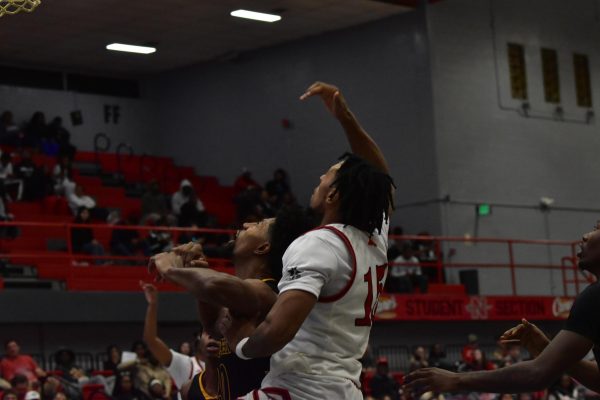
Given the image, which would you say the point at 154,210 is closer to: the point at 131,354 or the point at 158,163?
the point at 158,163

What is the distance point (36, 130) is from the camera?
2838cm

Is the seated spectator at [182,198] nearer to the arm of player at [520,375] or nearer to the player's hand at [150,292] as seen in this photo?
the player's hand at [150,292]

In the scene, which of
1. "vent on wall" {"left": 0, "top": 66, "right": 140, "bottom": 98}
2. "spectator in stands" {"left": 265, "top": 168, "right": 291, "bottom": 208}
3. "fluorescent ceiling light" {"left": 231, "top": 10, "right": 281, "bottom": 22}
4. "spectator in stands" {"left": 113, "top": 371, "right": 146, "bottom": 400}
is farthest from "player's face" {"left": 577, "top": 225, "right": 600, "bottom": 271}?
"vent on wall" {"left": 0, "top": 66, "right": 140, "bottom": 98}

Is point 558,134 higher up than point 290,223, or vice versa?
point 558,134

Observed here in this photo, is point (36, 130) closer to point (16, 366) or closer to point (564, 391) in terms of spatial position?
point (16, 366)

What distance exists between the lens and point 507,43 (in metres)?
28.3

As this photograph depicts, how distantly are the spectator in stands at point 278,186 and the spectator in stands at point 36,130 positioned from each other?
5373 millimetres

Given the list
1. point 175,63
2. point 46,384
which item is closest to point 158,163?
point 175,63

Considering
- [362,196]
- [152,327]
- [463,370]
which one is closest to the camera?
[362,196]

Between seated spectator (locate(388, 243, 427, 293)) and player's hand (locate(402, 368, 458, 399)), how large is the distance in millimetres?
17678

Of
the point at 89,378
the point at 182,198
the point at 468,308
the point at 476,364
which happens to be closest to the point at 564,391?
the point at 476,364

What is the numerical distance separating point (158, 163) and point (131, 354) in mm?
13111

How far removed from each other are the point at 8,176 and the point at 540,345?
65.4 feet

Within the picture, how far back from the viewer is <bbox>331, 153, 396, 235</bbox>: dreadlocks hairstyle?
5.99 m
